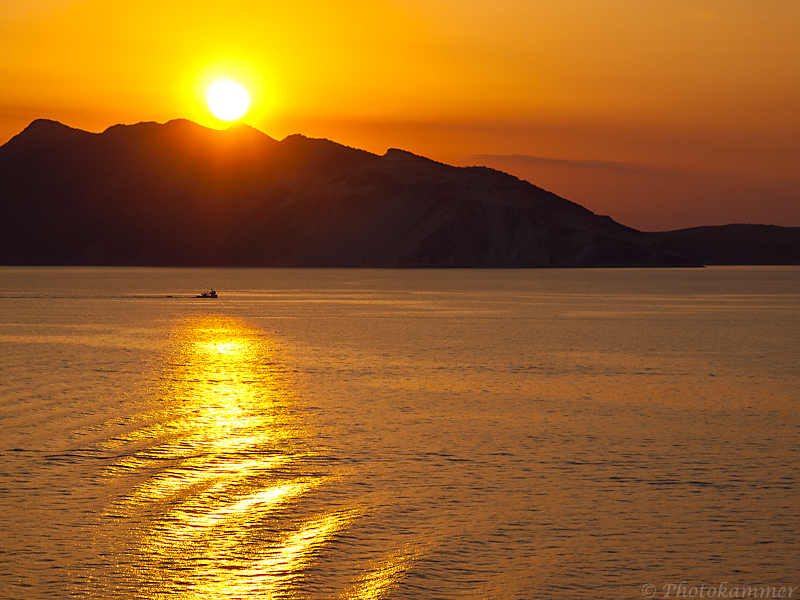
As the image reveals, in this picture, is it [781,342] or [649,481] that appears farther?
[781,342]

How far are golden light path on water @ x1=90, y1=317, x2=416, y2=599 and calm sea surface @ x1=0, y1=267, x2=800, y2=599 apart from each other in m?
0.06

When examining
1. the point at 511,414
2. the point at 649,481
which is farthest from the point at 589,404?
the point at 649,481

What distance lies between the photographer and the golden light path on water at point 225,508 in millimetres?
13945

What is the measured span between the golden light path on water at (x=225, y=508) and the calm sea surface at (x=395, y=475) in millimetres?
63

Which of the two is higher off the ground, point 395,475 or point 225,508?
point 225,508

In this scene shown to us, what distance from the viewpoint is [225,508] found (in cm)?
1742

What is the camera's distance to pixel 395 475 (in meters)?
20.9

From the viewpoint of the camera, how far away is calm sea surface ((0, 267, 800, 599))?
1446cm

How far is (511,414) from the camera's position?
29.7m

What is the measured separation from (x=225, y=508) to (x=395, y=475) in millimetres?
4637

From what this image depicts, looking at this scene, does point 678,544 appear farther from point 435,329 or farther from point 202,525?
point 435,329

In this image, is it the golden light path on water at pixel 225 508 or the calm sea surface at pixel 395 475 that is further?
the calm sea surface at pixel 395 475

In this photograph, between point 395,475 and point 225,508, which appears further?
point 395,475

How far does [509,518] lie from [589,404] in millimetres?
15023
